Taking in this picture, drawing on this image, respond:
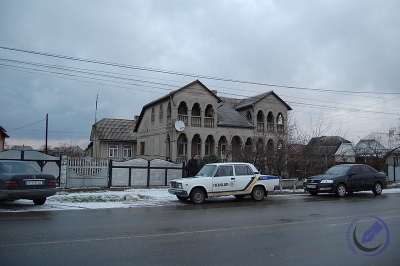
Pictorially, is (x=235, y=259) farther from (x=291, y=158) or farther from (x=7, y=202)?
(x=291, y=158)

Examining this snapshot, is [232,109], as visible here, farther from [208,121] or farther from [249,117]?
[208,121]

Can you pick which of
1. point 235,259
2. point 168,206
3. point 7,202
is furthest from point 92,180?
point 235,259

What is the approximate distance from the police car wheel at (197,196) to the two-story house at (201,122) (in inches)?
699

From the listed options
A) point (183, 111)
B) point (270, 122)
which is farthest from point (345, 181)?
point (270, 122)

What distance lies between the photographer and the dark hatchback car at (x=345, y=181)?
18.0m

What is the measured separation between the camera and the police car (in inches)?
575

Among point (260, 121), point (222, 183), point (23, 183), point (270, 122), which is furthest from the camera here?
point (270, 122)

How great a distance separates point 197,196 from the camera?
1465cm

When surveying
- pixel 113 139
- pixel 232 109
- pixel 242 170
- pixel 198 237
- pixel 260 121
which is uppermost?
pixel 232 109

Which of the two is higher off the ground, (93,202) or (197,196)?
(197,196)

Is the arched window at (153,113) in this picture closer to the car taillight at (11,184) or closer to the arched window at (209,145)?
the arched window at (209,145)

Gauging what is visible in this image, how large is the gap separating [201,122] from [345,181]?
1905 cm

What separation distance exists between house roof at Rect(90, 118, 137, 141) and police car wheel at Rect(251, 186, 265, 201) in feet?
98.3

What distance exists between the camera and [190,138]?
35.2m
